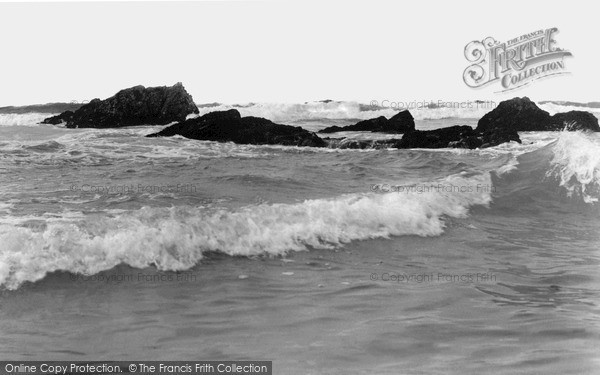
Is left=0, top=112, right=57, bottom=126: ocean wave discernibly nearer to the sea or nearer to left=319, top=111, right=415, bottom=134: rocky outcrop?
left=319, top=111, right=415, bottom=134: rocky outcrop

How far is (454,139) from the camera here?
19219 mm

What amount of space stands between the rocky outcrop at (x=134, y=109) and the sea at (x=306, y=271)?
1742 cm

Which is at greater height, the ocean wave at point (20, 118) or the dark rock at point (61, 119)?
the ocean wave at point (20, 118)

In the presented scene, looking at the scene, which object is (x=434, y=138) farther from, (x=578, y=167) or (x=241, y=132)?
(x=578, y=167)

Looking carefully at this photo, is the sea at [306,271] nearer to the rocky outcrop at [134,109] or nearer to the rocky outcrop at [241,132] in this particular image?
the rocky outcrop at [241,132]

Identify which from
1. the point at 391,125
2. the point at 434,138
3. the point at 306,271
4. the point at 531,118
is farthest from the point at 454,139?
the point at 306,271

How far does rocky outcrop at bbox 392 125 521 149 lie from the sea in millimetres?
7652

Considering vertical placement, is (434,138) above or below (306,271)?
above

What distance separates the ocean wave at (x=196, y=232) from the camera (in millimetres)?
5277
